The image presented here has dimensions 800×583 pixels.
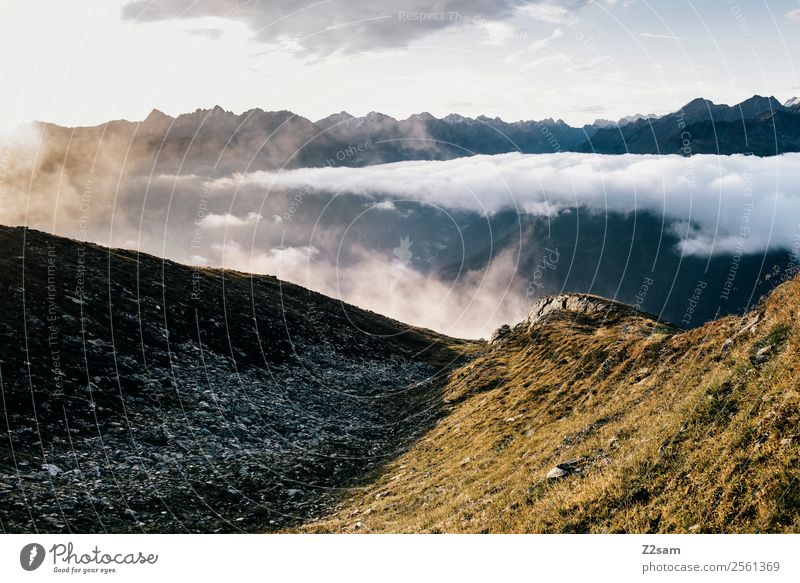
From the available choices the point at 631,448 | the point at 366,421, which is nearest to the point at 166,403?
the point at 366,421

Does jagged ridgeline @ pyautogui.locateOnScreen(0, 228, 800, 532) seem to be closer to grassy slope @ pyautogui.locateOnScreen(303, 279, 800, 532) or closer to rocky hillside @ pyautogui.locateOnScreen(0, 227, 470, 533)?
grassy slope @ pyautogui.locateOnScreen(303, 279, 800, 532)

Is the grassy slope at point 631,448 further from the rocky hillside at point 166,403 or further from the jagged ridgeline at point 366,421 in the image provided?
the rocky hillside at point 166,403

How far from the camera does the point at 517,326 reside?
5359 cm

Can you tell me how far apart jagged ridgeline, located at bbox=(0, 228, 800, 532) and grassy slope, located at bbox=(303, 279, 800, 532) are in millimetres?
66

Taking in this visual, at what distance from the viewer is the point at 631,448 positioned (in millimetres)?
12891

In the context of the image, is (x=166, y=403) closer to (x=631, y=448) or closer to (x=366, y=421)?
→ (x=366, y=421)

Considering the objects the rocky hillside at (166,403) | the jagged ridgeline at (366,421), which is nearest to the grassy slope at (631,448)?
the jagged ridgeline at (366,421)

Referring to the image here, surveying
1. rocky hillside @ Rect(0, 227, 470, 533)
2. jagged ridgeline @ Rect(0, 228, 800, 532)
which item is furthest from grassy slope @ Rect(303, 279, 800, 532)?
rocky hillside @ Rect(0, 227, 470, 533)

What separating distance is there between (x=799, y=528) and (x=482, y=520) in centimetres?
741

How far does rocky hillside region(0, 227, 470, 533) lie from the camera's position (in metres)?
20.9

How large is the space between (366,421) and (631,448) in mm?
28978

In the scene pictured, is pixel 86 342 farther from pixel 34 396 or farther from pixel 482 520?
pixel 482 520

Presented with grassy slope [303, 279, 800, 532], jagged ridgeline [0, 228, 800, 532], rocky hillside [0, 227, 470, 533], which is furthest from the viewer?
rocky hillside [0, 227, 470, 533]
